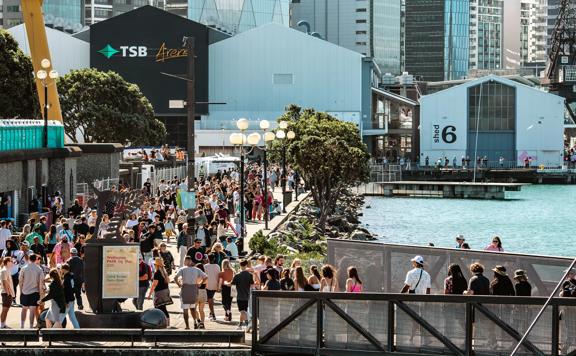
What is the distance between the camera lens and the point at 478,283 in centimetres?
1741

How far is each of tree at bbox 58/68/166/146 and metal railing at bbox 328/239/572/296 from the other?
6904cm

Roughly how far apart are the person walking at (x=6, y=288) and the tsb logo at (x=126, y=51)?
89939 mm

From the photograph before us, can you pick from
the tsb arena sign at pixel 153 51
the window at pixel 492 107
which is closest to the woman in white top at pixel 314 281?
the tsb arena sign at pixel 153 51

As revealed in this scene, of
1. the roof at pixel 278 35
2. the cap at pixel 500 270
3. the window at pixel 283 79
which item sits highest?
the roof at pixel 278 35

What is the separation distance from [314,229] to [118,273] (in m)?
30.3

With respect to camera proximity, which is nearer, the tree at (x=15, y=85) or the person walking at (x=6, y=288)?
the person walking at (x=6, y=288)

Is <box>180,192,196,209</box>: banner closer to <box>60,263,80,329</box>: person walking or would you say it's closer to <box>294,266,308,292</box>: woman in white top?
<box>60,263,80,329</box>: person walking

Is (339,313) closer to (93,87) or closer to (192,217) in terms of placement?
(192,217)

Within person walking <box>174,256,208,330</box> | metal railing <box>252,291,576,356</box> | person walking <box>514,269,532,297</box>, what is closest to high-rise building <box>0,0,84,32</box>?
person walking <box>174,256,208,330</box>

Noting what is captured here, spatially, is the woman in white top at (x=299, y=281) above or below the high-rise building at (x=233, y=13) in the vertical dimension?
below

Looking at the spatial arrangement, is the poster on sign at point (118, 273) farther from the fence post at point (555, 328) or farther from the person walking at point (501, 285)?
the fence post at point (555, 328)

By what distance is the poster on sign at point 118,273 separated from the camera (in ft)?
69.1

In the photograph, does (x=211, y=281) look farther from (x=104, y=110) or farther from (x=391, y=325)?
(x=104, y=110)

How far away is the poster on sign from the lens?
21047 mm
